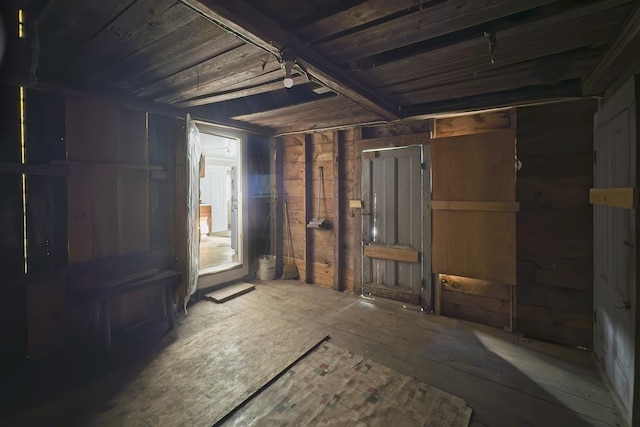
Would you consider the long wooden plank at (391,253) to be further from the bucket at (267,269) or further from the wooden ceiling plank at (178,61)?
the wooden ceiling plank at (178,61)

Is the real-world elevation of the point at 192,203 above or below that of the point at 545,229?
above

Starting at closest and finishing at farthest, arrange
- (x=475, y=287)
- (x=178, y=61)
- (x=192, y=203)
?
1. (x=178, y=61)
2. (x=475, y=287)
3. (x=192, y=203)

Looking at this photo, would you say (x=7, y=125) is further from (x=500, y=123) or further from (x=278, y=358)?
(x=500, y=123)

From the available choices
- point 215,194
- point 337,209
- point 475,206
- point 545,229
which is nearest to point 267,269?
point 337,209

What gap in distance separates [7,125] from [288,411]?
A: 3.03m

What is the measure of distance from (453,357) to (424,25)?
2511 millimetres

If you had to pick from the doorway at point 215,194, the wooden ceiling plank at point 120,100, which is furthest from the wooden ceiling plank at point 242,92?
the doorway at point 215,194

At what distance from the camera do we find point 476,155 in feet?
9.70

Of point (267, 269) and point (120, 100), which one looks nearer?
point (120, 100)

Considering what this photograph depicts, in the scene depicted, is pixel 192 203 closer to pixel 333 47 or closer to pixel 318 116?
pixel 318 116

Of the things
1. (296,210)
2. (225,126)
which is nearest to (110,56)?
(225,126)

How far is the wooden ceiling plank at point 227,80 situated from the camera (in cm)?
212

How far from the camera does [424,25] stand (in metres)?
1.56

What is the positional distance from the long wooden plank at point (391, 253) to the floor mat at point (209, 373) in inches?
53.3
